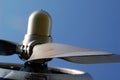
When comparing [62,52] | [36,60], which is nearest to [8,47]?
[36,60]

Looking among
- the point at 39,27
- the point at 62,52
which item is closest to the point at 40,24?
the point at 39,27

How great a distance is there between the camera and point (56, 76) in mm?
652

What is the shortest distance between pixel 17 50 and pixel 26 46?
45 mm

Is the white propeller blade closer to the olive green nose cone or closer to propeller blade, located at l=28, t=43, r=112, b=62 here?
propeller blade, located at l=28, t=43, r=112, b=62

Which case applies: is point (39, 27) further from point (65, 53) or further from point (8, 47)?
point (65, 53)

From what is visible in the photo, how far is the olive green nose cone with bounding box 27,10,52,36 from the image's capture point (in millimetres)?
734

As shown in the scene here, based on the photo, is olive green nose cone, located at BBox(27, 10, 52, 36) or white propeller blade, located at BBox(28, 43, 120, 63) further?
olive green nose cone, located at BBox(27, 10, 52, 36)

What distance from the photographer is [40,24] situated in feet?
2.41

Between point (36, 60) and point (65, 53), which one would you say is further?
point (36, 60)

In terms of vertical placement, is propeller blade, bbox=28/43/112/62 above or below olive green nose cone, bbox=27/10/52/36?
below

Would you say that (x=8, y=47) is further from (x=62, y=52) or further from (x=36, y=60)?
(x=62, y=52)

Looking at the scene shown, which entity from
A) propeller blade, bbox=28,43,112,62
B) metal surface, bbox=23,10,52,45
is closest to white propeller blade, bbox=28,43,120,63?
propeller blade, bbox=28,43,112,62

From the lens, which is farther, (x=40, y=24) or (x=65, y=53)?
(x=40, y=24)

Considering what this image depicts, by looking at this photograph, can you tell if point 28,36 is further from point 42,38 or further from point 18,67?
point 18,67
